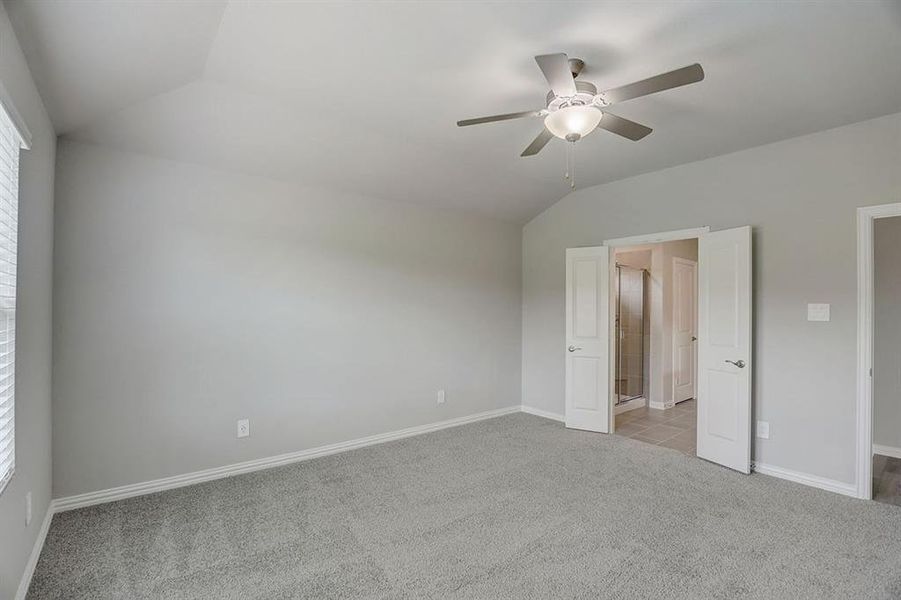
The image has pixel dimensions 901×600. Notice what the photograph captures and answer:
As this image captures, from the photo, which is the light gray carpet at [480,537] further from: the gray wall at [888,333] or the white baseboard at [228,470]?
the gray wall at [888,333]

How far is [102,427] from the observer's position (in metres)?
2.83

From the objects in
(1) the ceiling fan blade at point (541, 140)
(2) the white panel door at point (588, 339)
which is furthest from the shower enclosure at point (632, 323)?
(1) the ceiling fan blade at point (541, 140)

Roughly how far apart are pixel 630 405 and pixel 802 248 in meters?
2.94

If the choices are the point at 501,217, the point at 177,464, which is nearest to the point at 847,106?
the point at 501,217

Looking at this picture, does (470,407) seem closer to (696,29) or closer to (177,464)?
(177,464)

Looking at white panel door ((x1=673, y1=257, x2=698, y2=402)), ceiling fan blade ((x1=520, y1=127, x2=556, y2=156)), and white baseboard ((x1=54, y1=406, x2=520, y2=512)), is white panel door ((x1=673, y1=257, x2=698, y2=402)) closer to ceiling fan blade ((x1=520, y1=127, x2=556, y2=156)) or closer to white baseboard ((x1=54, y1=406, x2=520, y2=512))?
white baseboard ((x1=54, y1=406, x2=520, y2=512))

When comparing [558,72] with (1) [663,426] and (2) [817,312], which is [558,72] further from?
(1) [663,426]

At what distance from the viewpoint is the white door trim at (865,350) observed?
293cm

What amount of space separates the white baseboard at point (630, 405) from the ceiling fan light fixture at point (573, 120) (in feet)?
13.4

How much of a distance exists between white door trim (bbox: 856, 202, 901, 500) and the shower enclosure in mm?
2839

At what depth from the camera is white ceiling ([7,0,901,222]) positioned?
1.90m

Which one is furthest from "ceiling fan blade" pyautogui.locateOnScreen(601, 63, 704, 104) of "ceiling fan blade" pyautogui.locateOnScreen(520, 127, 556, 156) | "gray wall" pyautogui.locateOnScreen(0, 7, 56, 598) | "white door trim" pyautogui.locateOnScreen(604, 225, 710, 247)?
"gray wall" pyautogui.locateOnScreen(0, 7, 56, 598)

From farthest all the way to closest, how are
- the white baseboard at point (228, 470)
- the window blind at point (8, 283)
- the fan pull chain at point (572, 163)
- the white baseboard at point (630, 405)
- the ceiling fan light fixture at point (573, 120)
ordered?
the white baseboard at point (630, 405)
the fan pull chain at point (572, 163)
the white baseboard at point (228, 470)
the ceiling fan light fixture at point (573, 120)
the window blind at point (8, 283)

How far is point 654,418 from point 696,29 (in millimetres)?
4282
